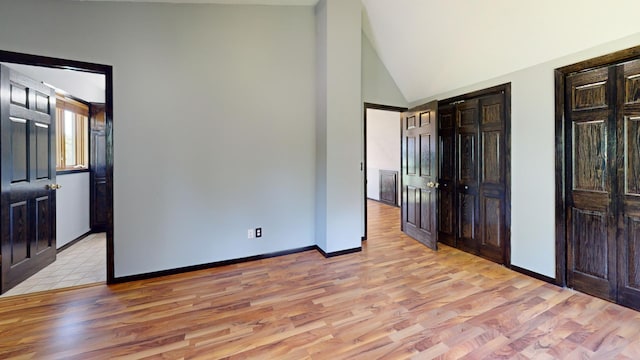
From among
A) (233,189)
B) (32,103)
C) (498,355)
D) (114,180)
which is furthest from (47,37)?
(498,355)

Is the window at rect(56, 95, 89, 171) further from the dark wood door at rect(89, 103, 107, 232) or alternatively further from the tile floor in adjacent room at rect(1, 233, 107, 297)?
the tile floor in adjacent room at rect(1, 233, 107, 297)

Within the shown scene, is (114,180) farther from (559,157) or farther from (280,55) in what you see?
(559,157)

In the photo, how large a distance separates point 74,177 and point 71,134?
0.73 m

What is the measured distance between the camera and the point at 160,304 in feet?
7.47

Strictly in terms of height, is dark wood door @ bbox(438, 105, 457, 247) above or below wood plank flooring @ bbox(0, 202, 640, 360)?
above

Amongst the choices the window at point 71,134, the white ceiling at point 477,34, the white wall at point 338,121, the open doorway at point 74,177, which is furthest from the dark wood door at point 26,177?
Result: the white ceiling at point 477,34

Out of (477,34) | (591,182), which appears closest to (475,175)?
(591,182)

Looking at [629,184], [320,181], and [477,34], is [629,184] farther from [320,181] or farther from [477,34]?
[320,181]

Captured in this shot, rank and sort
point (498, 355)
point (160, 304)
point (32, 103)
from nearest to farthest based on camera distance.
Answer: point (498, 355) < point (160, 304) < point (32, 103)

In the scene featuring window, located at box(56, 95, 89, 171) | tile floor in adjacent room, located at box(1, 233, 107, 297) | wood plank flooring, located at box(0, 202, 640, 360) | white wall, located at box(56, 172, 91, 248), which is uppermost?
window, located at box(56, 95, 89, 171)

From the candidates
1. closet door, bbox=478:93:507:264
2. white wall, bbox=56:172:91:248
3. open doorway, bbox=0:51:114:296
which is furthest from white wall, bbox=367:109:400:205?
white wall, bbox=56:172:91:248

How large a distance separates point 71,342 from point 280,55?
325cm

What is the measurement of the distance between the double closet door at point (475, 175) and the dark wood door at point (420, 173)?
0.28 m

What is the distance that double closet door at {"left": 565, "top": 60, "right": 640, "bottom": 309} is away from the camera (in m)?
2.16
